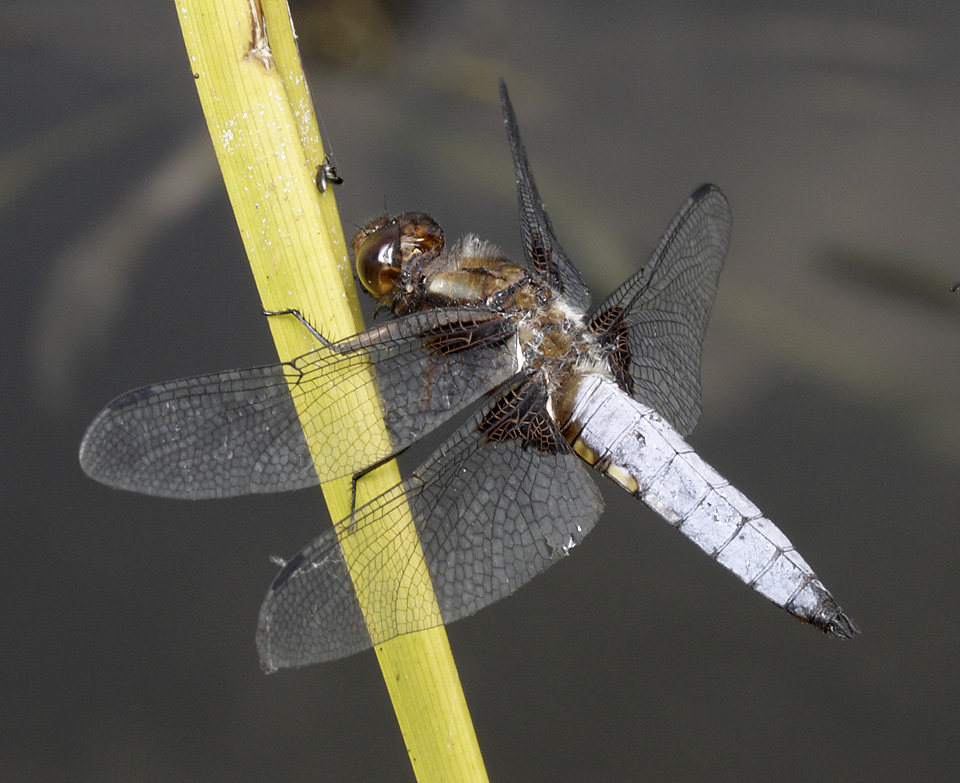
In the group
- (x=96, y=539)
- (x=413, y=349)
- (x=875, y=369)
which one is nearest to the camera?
(x=413, y=349)

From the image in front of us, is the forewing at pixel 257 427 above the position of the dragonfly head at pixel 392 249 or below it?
below

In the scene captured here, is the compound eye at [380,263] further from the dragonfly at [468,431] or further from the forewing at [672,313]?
the forewing at [672,313]

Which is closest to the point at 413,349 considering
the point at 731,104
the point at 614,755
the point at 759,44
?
the point at 614,755

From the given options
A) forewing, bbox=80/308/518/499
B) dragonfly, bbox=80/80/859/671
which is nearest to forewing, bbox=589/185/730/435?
dragonfly, bbox=80/80/859/671

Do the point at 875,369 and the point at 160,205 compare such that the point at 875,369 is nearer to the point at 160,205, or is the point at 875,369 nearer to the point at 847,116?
the point at 847,116

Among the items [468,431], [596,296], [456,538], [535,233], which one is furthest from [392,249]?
[596,296]

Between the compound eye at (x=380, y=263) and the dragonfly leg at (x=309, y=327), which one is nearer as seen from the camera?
the dragonfly leg at (x=309, y=327)

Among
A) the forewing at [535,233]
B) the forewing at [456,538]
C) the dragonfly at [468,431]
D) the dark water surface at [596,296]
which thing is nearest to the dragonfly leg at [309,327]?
the dragonfly at [468,431]
